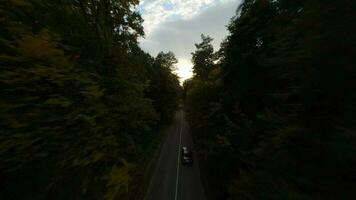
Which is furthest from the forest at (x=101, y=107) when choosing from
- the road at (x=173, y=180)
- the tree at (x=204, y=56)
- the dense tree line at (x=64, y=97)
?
the tree at (x=204, y=56)

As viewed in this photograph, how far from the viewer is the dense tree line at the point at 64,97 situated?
14.8 feet

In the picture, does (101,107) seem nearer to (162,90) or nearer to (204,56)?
(204,56)

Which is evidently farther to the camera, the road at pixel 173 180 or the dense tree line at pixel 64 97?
the road at pixel 173 180

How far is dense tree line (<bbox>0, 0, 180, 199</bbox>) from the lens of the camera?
14.8 feet

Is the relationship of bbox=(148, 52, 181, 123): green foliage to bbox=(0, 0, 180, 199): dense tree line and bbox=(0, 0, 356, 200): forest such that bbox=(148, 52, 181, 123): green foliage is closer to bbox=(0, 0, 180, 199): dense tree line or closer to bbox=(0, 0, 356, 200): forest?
bbox=(0, 0, 180, 199): dense tree line

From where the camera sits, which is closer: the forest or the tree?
the forest

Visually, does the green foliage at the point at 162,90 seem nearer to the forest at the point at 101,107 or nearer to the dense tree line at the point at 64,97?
the dense tree line at the point at 64,97

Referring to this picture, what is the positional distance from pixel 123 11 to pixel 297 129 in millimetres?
9530

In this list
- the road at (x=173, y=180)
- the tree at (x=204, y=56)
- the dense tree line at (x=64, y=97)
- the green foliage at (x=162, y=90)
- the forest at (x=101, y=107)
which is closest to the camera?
the forest at (x=101, y=107)

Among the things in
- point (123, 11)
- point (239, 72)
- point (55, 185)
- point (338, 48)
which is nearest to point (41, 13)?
point (123, 11)

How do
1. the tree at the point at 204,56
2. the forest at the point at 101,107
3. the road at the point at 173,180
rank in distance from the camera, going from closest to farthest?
the forest at the point at 101,107
the road at the point at 173,180
the tree at the point at 204,56

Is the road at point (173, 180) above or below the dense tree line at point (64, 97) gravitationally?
below

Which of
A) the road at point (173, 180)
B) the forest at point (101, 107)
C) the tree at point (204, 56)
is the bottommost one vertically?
the road at point (173, 180)

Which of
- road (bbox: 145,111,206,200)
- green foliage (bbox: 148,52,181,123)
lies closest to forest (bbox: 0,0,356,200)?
road (bbox: 145,111,206,200)
